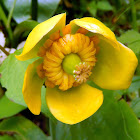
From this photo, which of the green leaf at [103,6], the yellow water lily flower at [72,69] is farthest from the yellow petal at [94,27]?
the green leaf at [103,6]

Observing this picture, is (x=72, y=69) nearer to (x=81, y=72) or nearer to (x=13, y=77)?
(x=81, y=72)

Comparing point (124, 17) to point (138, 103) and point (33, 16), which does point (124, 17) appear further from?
point (138, 103)

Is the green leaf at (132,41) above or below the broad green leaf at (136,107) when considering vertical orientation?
above

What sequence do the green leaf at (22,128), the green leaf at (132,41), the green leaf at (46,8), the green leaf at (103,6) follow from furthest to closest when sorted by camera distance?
1. the green leaf at (103,6)
2. the green leaf at (46,8)
3. the green leaf at (22,128)
4. the green leaf at (132,41)

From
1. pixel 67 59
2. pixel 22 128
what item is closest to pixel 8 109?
pixel 22 128

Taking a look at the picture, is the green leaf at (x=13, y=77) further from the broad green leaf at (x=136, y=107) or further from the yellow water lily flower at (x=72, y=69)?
the broad green leaf at (x=136, y=107)

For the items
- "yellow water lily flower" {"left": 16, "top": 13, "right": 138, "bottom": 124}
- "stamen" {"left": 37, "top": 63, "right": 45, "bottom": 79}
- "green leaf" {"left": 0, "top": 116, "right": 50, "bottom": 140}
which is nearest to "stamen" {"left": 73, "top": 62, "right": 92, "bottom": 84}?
"yellow water lily flower" {"left": 16, "top": 13, "right": 138, "bottom": 124}

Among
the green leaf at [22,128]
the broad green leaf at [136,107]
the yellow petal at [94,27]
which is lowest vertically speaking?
the green leaf at [22,128]
